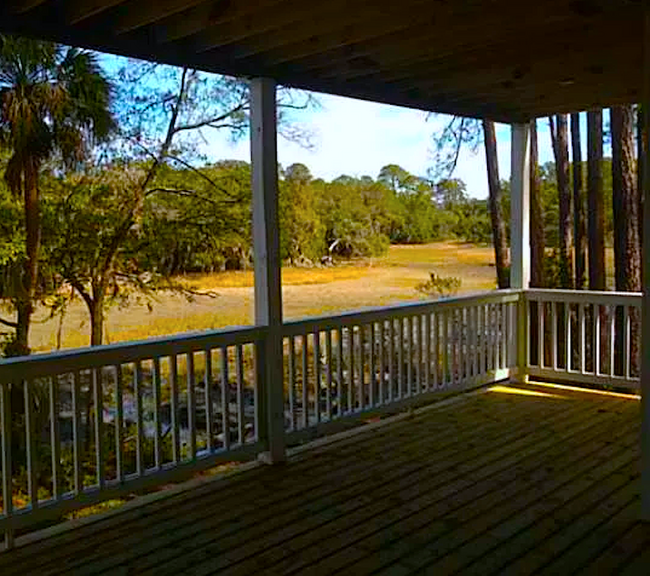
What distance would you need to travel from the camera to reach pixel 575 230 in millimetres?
8117

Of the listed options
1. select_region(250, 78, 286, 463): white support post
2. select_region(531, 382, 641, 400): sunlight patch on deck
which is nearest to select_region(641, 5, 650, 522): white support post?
select_region(250, 78, 286, 463): white support post

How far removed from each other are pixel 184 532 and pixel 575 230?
255 inches

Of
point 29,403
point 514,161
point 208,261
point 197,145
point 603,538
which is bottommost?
point 603,538

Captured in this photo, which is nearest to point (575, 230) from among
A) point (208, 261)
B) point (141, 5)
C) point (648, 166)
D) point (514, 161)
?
point (514, 161)

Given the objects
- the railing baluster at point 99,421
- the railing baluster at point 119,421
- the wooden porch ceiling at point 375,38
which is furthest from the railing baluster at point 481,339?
the railing baluster at point 99,421

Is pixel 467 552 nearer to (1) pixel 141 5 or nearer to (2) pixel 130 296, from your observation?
(1) pixel 141 5

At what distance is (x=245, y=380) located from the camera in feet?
15.6

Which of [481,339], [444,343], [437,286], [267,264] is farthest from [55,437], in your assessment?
[437,286]

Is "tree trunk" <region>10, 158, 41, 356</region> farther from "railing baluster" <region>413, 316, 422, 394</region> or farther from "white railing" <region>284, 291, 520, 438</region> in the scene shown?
"railing baluster" <region>413, 316, 422, 394</region>

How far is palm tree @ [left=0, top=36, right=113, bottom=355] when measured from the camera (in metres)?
6.35

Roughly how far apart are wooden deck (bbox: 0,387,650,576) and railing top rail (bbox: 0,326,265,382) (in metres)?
0.72

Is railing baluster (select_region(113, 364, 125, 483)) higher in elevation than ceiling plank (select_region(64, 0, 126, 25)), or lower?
lower

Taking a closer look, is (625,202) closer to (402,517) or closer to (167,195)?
(167,195)

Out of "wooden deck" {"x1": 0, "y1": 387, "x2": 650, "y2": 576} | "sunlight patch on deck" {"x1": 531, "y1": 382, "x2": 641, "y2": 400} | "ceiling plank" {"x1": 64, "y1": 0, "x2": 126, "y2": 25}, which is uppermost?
"ceiling plank" {"x1": 64, "y1": 0, "x2": 126, "y2": 25}
